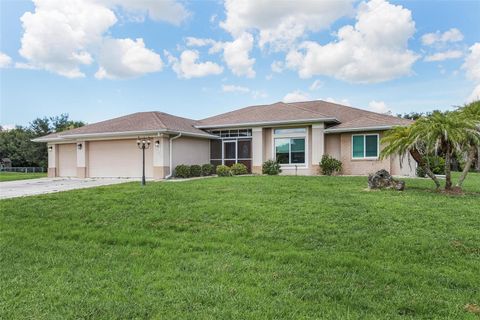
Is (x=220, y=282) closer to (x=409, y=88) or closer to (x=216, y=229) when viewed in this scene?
(x=216, y=229)

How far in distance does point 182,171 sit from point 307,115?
774cm

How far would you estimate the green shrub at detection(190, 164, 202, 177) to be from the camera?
65.5 ft

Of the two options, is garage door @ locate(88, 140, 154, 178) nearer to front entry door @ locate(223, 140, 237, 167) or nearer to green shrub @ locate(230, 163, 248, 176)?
green shrub @ locate(230, 163, 248, 176)

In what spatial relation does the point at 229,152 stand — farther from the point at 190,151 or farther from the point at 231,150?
the point at 190,151

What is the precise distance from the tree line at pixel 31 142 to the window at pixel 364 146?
1249 inches

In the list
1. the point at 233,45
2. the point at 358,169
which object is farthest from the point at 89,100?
the point at 358,169

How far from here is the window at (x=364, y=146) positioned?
64.1ft

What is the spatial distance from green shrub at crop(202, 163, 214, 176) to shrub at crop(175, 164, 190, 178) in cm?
150

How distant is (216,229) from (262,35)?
15858 mm

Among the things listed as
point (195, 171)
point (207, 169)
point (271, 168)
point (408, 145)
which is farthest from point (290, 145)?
point (408, 145)

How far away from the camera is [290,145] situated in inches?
842

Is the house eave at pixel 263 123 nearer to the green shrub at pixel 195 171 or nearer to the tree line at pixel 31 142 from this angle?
the green shrub at pixel 195 171

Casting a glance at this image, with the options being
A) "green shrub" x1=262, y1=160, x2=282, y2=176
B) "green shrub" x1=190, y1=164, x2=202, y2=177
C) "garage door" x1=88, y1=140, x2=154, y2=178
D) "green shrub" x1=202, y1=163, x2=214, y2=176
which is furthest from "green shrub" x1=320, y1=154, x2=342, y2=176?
"garage door" x1=88, y1=140, x2=154, y2=178

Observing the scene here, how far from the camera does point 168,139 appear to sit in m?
19.8
